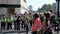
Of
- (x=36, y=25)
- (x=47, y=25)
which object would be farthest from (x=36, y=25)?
(x=47, y=25)

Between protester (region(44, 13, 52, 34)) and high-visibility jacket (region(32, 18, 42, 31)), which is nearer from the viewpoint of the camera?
protester (region(44, 13, 52, 34))

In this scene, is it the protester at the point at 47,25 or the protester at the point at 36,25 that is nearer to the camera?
the protester at the point at 47,25

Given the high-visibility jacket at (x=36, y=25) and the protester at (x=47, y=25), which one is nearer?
the protester at (x=47, y=25)

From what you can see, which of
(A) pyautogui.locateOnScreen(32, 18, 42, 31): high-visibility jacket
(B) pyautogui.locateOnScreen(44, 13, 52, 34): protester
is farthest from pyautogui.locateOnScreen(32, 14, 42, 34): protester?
(B) pyautogui.locateOnScreen(44, 13, 52, 34): protester

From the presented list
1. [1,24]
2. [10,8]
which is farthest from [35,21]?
[10,8]

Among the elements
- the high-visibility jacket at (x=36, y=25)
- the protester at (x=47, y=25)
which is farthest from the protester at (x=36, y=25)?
the protester at (x=47, y=25)

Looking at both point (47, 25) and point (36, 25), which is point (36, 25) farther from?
point (47, 25)

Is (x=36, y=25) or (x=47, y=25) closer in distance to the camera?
(x=47, y=25)

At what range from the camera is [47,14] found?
35.8ft

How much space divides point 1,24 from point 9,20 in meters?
1.39

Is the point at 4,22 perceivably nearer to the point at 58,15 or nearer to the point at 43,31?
the point at 58,15

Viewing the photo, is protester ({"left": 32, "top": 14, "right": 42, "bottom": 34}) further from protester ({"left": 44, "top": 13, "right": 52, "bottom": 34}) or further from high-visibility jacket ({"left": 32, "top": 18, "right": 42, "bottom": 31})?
protester ({"left": 44, "top": 13, "right": 52, "bottom": 34})

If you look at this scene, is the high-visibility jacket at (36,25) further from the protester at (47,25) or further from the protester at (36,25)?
the protester at (47,25)

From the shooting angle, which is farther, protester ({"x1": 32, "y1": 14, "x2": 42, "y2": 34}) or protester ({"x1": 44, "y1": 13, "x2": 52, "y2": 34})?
protester ({"x1": 32, "y1": 14, "x2": 42, "y2": 34})
